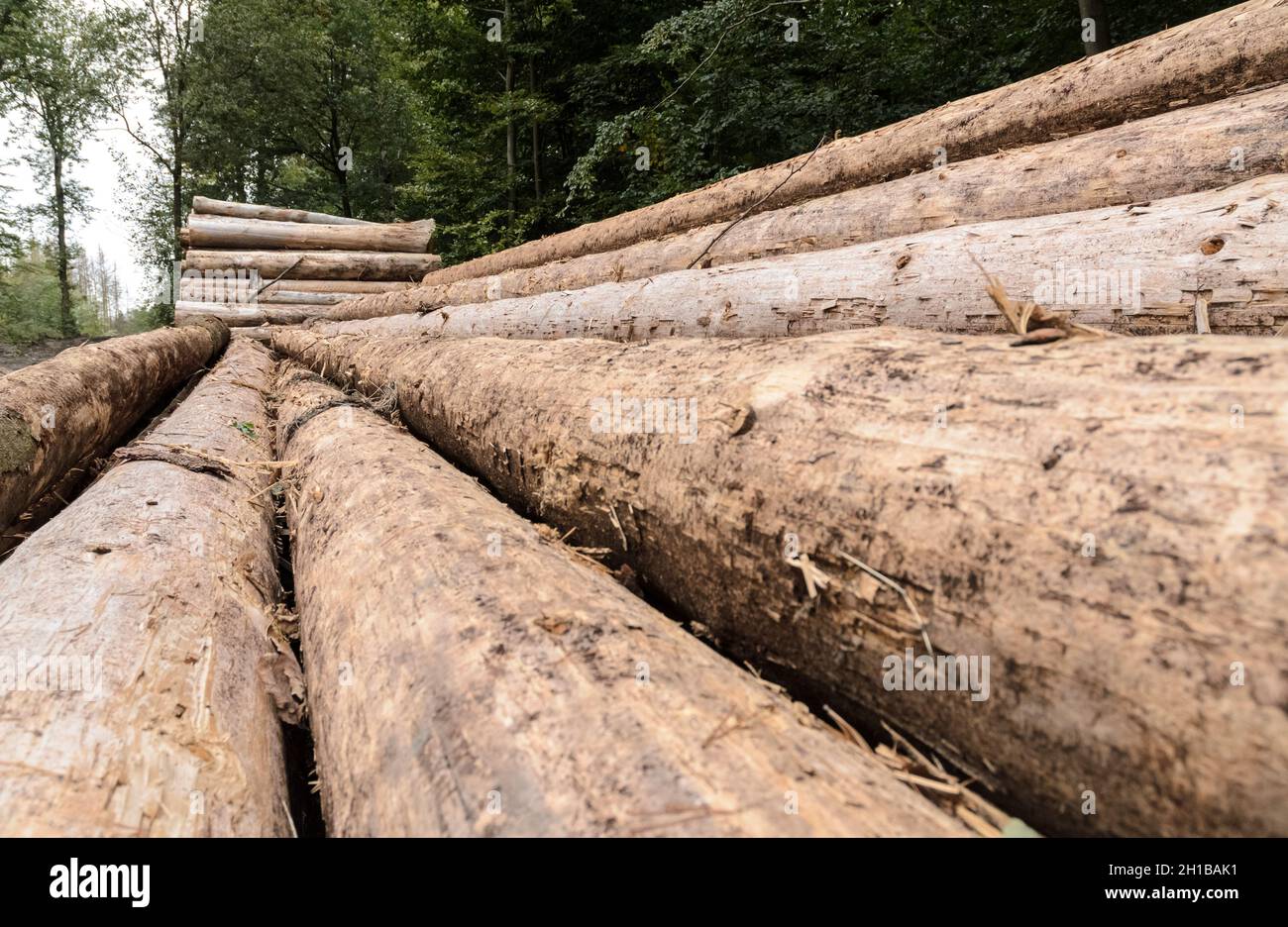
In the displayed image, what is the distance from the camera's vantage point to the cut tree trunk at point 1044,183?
8.50ft

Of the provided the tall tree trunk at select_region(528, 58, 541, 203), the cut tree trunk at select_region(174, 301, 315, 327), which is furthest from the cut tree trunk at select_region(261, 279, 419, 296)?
the tall tree trunk at select_region(528, 58, 541, 203)

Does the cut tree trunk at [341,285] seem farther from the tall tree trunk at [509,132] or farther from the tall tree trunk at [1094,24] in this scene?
the tall tree trunk at [1094,24]

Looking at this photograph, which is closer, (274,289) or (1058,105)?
(1058,105)

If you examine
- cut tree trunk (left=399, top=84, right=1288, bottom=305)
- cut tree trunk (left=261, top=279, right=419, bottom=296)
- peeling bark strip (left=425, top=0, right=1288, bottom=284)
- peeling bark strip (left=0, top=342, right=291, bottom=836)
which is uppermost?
cut tree trunk (left=261, top=279, right=419, bottom=296)

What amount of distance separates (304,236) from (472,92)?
16.3 ft

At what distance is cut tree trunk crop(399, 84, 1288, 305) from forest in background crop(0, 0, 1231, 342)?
3.72ft

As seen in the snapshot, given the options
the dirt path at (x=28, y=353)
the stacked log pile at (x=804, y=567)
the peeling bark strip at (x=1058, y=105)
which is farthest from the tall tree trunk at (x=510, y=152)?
the stacked log pile at (x=804, y=567)

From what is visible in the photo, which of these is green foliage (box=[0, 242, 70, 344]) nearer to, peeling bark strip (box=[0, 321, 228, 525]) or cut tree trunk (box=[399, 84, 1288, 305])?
peeling bark strip (box=[0, 321, 228, 525])

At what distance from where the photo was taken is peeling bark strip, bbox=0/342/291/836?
1.26m

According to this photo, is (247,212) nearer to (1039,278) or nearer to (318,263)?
(318,263)

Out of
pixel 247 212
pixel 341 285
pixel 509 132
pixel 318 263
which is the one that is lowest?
pixel 341 285


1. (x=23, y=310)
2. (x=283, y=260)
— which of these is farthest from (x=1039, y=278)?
(x=23, y=310)

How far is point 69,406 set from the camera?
3988mm
